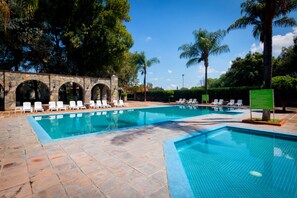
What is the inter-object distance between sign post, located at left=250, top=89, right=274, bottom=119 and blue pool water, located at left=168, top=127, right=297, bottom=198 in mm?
2156

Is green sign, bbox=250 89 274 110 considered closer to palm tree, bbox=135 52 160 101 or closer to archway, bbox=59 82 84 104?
archway, bbox=59 82 84 104

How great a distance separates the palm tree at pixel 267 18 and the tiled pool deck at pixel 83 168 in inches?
310

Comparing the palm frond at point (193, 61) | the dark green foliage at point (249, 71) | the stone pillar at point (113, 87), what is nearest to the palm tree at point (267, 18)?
the palm frond at point (193, 61)

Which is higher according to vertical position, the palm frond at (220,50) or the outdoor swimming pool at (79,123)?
the palm frond at (220,50)

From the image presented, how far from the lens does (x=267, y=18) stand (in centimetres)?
845

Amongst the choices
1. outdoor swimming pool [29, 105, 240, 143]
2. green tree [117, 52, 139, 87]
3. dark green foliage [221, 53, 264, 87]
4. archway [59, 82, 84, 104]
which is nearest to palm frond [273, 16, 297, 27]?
outdoor swimming pool [29, 105, 240, 143]

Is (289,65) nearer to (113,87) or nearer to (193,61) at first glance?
(193,61)

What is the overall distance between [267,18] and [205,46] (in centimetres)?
1297

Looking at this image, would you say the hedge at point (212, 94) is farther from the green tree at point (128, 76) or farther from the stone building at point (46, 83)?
the stone building at point (46, 83)

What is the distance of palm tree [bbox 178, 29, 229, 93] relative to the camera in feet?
69.2

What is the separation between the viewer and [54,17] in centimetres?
1914

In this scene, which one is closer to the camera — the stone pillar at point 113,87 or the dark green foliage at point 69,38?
→ the dark green foliage at point 69,38

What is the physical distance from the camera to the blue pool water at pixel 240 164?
312cm

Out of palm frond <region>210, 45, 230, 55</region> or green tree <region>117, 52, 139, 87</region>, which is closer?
palm frond <region>210, 45, 230, 55</region>
